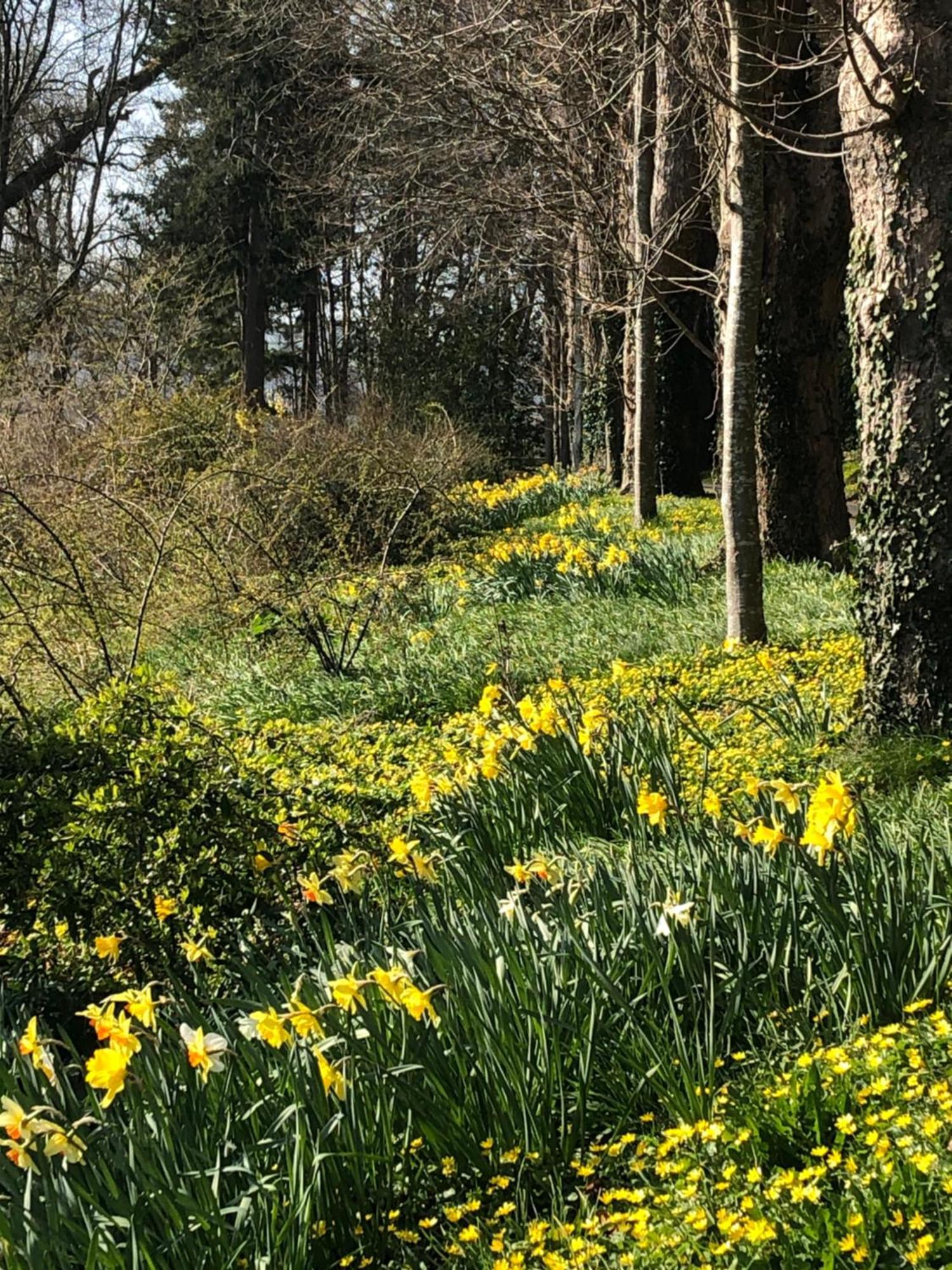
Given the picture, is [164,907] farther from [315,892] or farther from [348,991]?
[348,991]

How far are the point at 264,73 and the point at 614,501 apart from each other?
13618 millimetres

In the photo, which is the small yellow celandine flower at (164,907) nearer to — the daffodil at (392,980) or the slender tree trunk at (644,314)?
the daffodil at (392,980)

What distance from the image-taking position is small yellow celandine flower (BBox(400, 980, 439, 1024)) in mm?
2262

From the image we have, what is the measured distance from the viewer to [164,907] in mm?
3414

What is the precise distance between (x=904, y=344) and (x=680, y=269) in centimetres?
840

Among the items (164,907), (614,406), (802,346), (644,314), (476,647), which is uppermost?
(644,314)

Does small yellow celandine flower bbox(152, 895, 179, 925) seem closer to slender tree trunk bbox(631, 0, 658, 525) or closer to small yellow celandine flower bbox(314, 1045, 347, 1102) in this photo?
small yellow celandine flower bbox(314, 1045, 347, 1102)

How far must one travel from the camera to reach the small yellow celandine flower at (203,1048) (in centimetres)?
218

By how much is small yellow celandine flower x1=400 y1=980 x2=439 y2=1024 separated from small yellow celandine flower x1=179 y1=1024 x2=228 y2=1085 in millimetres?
346

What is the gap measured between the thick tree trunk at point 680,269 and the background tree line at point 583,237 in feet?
0.14

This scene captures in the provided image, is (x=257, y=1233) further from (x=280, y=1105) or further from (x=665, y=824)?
(x=665, y=824)

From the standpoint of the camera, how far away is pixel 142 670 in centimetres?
408

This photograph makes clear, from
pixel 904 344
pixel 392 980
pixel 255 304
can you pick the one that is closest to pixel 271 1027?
pixel 392 980

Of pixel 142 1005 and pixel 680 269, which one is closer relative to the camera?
pixel 142 1005
